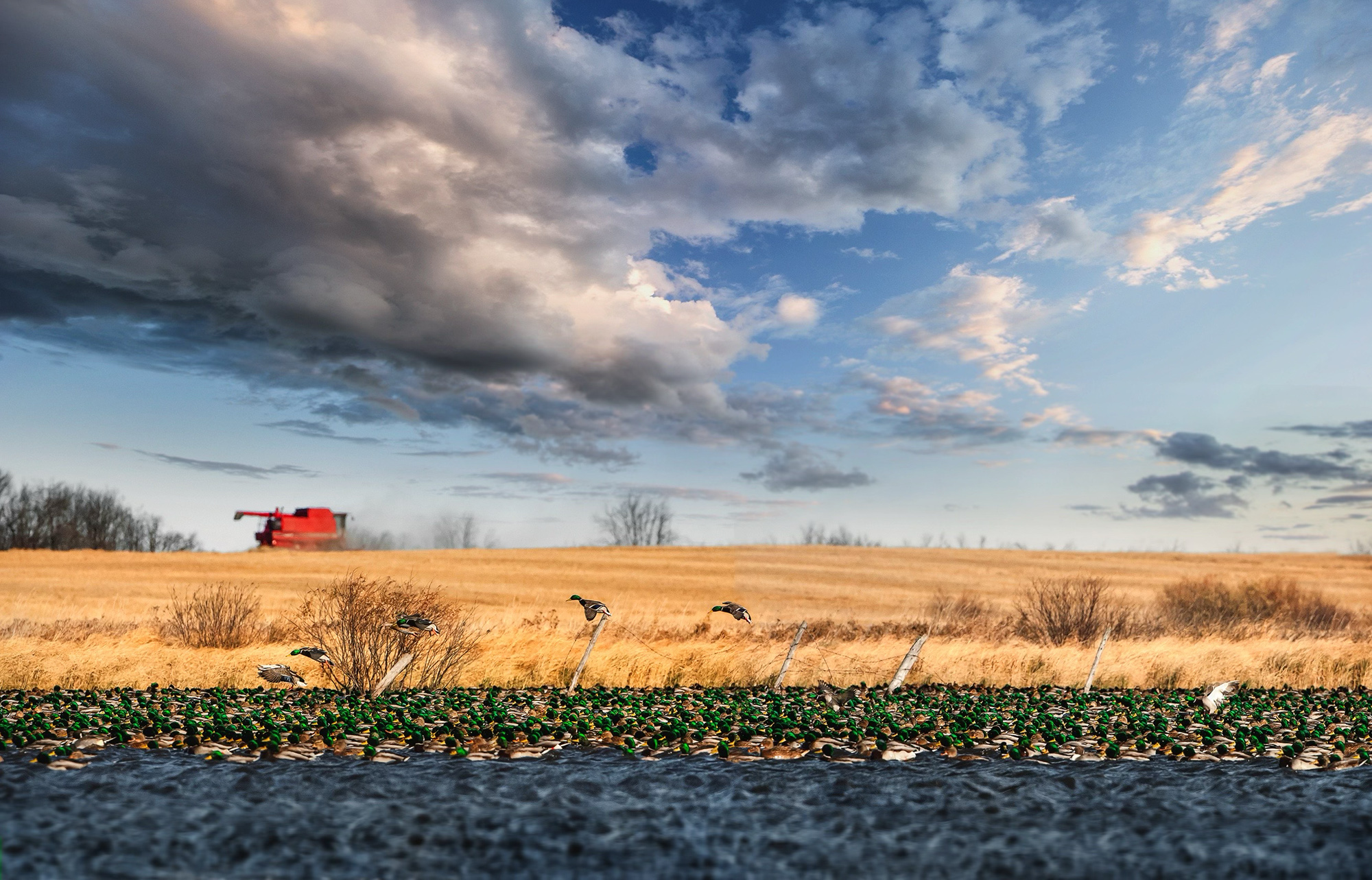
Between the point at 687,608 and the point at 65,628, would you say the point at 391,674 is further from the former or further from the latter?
the point at 687,608

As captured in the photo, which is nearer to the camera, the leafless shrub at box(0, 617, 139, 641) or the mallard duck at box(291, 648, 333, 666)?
the mallard duck at box(291, 648, 333, 666)

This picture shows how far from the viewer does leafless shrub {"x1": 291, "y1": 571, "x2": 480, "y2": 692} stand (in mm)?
17484

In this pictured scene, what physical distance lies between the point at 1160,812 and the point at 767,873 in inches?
186

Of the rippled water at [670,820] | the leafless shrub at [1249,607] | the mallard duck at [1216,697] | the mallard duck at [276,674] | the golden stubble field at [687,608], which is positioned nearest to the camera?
the rippled water at [670,820]

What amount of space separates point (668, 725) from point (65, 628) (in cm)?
2059

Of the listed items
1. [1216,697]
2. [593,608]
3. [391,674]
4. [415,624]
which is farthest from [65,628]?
[1216,697]

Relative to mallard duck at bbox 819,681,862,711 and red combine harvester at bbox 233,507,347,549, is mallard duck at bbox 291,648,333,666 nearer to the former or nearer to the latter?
mallard duck at bbox 819,681,862,711

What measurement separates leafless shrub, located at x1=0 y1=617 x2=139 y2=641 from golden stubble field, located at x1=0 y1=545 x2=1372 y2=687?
27 cm

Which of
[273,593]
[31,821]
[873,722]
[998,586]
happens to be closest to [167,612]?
[273,593]

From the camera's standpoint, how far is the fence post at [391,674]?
16828 millimetres

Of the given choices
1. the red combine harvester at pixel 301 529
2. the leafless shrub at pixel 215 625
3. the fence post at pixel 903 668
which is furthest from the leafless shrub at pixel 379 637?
the red combine harvester at pixel 301 529

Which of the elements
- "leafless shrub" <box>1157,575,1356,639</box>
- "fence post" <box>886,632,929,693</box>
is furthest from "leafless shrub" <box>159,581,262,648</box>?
"leafless shrub" <box>1157,575,1356,639</box>

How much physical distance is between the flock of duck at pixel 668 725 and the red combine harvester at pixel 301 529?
39.8m

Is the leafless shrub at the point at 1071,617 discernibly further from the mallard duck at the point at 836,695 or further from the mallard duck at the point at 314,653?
the mallard duck at the point at 314,653
